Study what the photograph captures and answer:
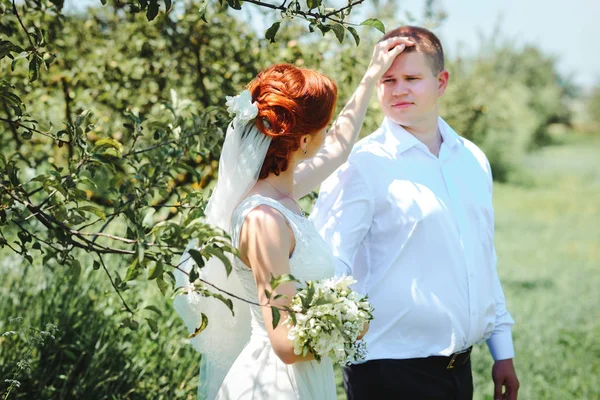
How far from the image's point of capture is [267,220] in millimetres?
2162

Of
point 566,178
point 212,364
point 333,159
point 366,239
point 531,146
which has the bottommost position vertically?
point 212,364

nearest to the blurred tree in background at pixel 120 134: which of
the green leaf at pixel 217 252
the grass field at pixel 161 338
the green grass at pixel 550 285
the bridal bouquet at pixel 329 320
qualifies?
the grass field at pixel 161 338

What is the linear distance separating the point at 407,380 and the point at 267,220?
953mm

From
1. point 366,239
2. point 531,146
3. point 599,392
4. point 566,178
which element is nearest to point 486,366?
point 599,392

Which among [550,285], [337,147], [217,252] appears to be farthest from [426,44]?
[550,285]

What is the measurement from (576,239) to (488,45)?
6.77m

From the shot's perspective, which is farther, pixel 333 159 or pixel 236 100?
pixel 333 159

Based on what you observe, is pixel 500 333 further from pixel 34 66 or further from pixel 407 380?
pixel 34 66

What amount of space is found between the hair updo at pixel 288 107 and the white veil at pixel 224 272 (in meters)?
0.04

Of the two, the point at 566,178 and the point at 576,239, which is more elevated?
the point at 566,178

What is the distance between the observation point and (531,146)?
29.8 m

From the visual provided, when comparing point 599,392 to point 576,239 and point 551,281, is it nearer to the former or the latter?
point 551,281

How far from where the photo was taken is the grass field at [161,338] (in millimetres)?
3664

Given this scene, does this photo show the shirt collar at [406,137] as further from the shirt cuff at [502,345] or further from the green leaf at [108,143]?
the green leaf at [108,143]
